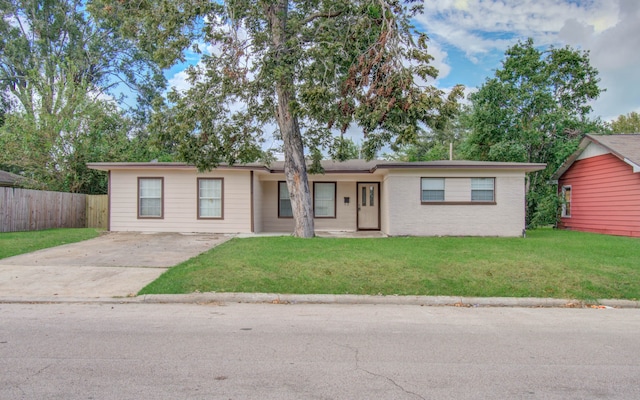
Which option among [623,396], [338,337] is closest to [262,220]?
[338,337]

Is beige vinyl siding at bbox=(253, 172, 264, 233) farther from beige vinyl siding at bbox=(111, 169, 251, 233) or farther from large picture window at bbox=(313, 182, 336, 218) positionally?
large picture window at bbox=(313, 182, 336, 218)

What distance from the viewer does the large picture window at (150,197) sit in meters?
17.5

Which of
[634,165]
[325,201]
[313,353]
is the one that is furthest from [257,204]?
[634,165]

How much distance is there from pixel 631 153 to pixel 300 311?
1629cm

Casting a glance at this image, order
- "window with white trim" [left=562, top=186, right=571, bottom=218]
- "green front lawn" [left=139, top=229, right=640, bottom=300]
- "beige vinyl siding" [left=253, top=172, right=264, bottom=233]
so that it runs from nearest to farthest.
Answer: "green front lawn" [left=139, top=229, right=640, bottom=300]
"beige vinyl siding" [left=253, top=172, right=264, bottom=233]
"window with white trim" [left=562, top=186, right=571, bottom=218]

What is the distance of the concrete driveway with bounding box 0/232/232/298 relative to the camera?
8000mm

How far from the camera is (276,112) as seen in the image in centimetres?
1545

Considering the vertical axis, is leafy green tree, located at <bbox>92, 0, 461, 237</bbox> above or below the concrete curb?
above

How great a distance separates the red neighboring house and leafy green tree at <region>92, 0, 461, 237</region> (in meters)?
10.1

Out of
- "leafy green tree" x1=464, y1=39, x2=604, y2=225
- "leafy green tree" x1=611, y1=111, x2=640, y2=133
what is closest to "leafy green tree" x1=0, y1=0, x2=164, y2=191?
"leafy green tree" x1=464, y1=39, x2=604, y2=225

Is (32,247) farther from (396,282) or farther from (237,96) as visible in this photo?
(396,282)

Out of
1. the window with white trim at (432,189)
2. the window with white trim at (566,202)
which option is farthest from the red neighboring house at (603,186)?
the window with white trim at (432,189)

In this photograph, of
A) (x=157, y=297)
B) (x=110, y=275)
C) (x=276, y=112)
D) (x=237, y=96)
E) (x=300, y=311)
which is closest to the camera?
(x=300, y=311)

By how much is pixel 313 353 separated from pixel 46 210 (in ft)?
60.5
